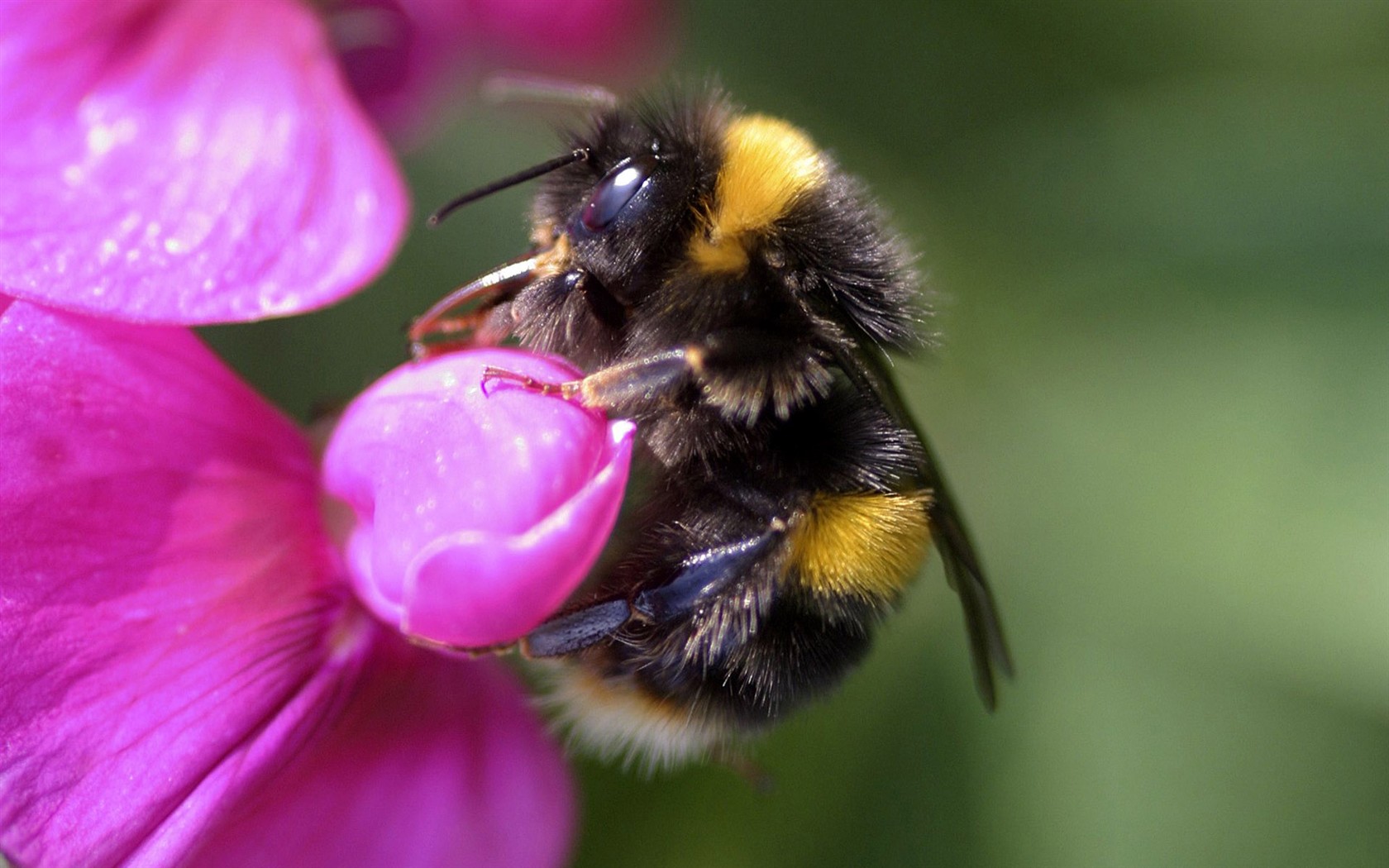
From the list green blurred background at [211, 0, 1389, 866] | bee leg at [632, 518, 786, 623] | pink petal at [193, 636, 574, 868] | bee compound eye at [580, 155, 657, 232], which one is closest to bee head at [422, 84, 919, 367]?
bee compound eye at [580, 155, 657, 232]

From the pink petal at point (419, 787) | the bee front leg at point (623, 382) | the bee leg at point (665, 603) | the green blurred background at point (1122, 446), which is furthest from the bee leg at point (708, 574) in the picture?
the green blurred background at point (1122, 446)

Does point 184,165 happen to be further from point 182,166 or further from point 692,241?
point 692,241

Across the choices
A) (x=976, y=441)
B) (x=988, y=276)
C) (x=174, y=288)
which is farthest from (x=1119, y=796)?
(x=174, y=288)

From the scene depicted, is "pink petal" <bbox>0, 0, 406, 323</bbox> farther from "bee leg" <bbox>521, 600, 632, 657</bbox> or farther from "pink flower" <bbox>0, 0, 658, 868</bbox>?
"bee leg" <bbox>521, 600, 632, 657</bbox>

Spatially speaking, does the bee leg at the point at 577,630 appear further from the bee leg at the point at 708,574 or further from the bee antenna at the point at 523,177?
the bee antenna at the point at 523,177

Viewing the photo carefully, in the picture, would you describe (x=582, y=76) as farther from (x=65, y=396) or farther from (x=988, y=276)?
(x=65, y=396)
